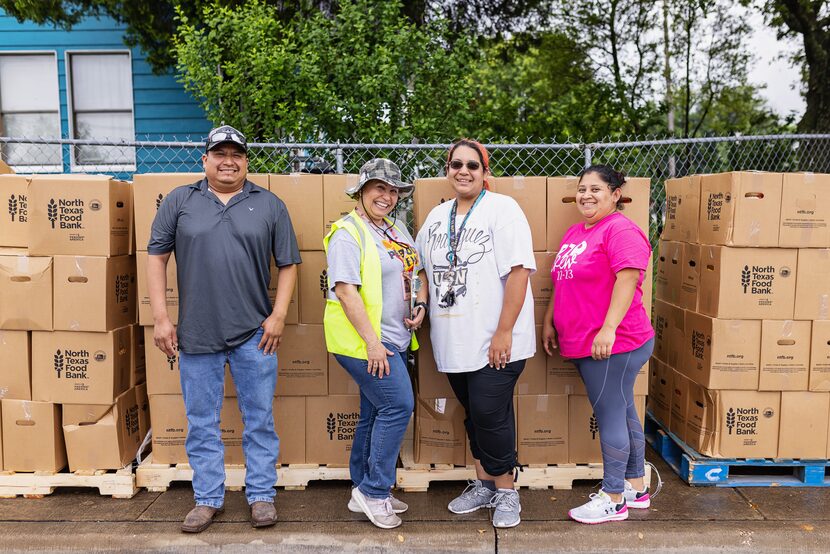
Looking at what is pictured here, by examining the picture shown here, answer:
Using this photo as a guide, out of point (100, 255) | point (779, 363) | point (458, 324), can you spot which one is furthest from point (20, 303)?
point (779, 363)

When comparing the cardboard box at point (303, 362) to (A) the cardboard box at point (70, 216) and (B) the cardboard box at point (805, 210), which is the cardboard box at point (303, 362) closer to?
(A) the cardboard box at point (70, 216)

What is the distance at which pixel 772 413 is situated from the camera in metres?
3.68

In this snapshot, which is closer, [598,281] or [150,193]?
[598,281]

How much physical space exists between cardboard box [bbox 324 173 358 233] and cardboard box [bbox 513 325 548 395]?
1406mm

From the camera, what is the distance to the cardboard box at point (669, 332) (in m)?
4.08

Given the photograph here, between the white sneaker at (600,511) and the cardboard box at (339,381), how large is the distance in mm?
1488

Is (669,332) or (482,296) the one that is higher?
(482,296)

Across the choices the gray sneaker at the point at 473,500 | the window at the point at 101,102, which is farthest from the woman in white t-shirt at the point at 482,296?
the window at the point at 101,102

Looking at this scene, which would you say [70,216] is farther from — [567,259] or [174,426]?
[567,259]

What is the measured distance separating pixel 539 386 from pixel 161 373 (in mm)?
2338

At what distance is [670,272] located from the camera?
14.2ft

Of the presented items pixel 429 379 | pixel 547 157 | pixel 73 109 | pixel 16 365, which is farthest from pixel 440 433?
pixel 73 109

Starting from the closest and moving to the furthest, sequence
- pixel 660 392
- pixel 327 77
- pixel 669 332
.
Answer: pixel 669 332
pixel 660 392
pixel 327 77

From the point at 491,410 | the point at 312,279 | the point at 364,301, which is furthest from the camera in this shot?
the point at 312,279
